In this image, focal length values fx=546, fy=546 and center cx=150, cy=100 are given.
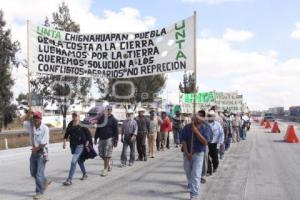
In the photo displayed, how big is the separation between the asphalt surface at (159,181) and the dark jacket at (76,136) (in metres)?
0.92

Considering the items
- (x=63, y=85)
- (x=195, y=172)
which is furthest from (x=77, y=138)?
(x=63, y=85)

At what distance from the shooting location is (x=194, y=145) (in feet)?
34.6

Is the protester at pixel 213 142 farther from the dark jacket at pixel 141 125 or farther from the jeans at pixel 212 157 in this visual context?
the dark jacket at pixel 141 125

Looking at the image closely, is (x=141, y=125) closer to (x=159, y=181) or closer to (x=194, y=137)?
(x=159, y=181)

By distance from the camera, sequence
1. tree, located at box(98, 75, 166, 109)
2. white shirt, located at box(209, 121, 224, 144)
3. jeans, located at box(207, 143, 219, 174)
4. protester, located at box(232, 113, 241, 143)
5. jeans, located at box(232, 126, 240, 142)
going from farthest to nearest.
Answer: tree, located at box(98, 75, 166, 109) < jeans, located at box(232, 126, 240, 142) < protester, located at box(232, 113, 241, 143) < white shirt, located at box(209, 121, 224, 144) < jeans, located at box(207, 143, 219, 174)

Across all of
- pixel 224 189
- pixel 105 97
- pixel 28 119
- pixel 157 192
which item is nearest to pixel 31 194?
pixel 28 119

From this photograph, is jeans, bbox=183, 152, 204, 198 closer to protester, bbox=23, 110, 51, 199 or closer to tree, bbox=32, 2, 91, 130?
protester, bbox=23, 110, 51, 199

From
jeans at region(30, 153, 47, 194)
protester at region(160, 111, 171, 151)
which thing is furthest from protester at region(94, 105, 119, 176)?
protester at region(160, 111, 171, 151)

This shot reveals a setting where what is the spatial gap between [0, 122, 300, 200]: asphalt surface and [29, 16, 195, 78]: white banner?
2.87 meters

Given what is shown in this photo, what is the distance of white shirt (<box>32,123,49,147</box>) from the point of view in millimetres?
10469

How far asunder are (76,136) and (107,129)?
5.07 feet

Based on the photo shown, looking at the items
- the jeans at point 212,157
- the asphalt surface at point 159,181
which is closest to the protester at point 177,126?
the asphalt surface at point 159,181

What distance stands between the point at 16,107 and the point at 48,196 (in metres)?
33.3

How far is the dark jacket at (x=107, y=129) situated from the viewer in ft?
45.8
